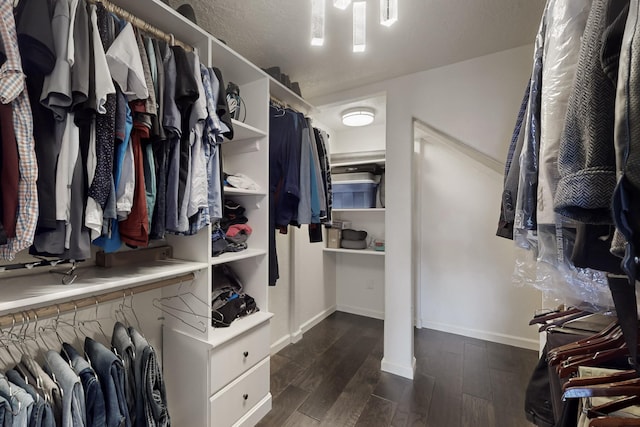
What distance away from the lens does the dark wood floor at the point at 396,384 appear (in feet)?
5.22

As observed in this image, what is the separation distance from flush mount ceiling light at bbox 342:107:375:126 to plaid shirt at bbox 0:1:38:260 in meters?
2.28

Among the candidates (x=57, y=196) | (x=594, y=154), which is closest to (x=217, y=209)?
(x=57, y=196)

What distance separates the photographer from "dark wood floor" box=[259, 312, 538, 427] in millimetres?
1591

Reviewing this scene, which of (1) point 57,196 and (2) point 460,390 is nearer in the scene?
(1) point 57,196

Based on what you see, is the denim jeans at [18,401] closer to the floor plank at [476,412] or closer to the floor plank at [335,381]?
the floor plank at [335,381]

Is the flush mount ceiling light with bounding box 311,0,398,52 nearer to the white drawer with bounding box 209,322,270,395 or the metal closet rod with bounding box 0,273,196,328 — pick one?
the metal closet rod with bounding box 0,273,196,328

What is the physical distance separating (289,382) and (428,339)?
1.43 meters

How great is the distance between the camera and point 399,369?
201cm

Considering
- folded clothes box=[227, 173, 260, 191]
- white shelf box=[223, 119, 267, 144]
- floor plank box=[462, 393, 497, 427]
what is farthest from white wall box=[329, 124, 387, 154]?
floor plank box=[462, 393, 497, 427]

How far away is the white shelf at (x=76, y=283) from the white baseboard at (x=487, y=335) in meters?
2.51

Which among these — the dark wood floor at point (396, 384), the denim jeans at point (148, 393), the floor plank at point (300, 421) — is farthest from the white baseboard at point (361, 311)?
the denim jeans at point (148, 393)

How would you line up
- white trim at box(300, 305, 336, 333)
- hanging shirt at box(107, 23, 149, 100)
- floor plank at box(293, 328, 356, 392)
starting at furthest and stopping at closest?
white trim at box(300, 305, 336, 333) → floor plank at box(293, 328, 356, 392) → hanging shirt at box(107, 23, 149, 100)

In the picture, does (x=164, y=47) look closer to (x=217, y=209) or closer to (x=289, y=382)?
(x=217, y=209)

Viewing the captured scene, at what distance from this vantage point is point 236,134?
62.5 inches
